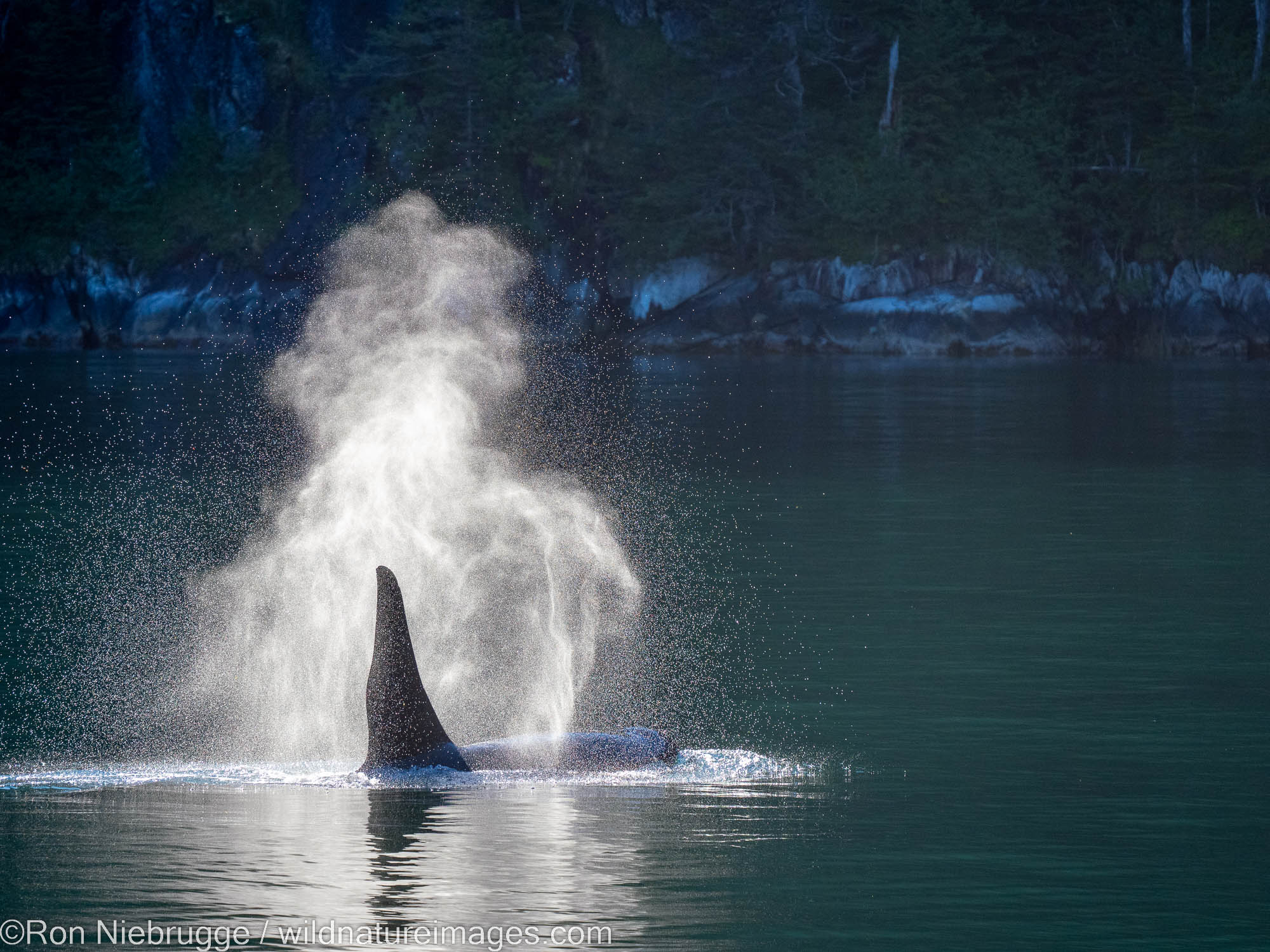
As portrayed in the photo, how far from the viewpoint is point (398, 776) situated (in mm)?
15062

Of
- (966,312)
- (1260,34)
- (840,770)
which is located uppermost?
(1260,34)

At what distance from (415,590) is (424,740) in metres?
10.9

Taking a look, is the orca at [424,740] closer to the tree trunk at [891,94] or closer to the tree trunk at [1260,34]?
the tree trunk at [891,94]

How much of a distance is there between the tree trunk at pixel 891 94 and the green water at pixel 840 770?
79.8m

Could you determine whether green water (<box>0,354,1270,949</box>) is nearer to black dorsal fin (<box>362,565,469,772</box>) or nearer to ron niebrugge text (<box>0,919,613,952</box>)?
ron niebrugge text (<box>0,919,613,952</box>)

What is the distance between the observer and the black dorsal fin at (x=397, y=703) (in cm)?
1436

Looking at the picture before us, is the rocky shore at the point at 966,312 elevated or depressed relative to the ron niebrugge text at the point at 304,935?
elevated

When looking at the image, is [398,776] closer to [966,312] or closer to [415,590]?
[415,590]

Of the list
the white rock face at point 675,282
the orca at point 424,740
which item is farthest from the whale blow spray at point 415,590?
the white rock face at point 675,282

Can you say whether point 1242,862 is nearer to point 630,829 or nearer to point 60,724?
point 630,829

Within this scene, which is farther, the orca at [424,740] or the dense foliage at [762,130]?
the dense foliage at [762,130]

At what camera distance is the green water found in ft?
40.2

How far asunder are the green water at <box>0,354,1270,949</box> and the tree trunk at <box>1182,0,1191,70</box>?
80949 mm

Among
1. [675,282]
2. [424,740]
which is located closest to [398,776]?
[424,740]
